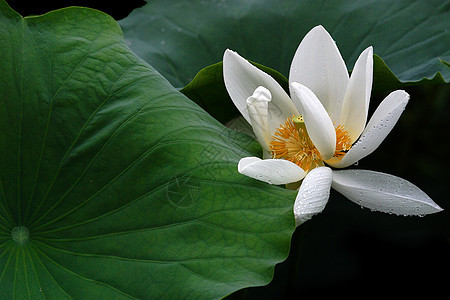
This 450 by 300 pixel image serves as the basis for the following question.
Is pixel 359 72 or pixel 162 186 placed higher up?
pixel 359 72

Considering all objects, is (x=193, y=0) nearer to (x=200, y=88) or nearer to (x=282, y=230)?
(x=200, y=88)

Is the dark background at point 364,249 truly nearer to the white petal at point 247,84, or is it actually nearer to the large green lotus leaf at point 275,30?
the large green lotus leaf at point 275,30

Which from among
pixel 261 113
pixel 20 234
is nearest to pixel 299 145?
pixel 261 113

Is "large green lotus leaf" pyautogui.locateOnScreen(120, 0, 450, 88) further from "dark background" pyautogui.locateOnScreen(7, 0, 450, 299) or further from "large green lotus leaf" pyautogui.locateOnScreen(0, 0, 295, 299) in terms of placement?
"large green lotus leaf" pyautogui.locateOnScreen(0, 0, 295, 299)

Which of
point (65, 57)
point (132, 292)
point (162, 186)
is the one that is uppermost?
point (65, 57)

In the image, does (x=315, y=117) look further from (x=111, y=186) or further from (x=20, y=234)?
(x=20, y=234)

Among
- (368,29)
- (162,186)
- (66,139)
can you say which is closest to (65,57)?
(66,139)
